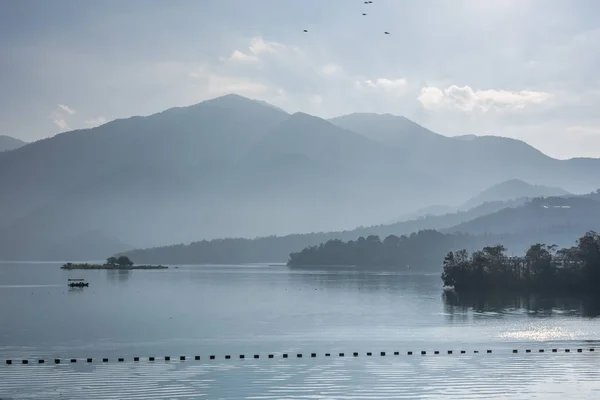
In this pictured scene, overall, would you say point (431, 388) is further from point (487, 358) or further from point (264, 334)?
point (264, 334)

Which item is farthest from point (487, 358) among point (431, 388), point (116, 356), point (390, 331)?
point (116, 356)

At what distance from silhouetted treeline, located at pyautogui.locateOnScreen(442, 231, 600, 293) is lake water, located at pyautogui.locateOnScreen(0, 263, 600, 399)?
41.1ft

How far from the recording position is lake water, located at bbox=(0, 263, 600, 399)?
64250 millimetres

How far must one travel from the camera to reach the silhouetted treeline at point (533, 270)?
159 meters

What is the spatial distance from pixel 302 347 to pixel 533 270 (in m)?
90.8

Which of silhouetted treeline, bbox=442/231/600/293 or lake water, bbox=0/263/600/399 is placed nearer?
lake water, bbox=0/263/600/399

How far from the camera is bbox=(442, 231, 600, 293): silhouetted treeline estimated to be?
15925 cm

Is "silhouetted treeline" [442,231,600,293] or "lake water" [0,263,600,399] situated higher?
"silhouetted treeline" [442,231,600,293]

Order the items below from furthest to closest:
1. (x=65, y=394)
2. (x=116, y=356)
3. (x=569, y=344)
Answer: (x=569, y=344) → (x=116, y=356) → (x=65, y=394)

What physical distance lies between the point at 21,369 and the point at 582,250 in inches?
4498

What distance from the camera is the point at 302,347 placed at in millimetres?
86625

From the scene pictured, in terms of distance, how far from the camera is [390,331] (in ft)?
332

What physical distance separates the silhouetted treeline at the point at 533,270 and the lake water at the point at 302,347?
494 inches

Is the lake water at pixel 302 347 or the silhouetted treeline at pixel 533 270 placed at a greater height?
the silhouetted treeline at pixel 533 270
